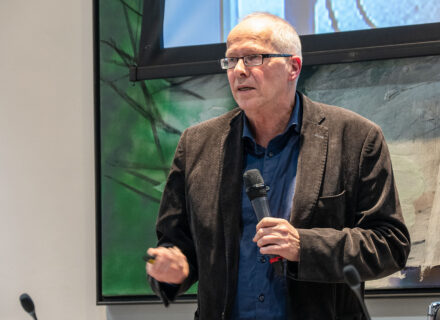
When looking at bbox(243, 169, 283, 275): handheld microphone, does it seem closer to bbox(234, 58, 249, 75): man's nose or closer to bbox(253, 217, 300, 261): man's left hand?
bbox(253, 217, 300, 261): man's left hand

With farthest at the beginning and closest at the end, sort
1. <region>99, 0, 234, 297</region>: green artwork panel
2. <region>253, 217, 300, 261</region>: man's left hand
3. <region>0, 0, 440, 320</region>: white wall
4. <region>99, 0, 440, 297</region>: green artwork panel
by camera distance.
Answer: <region>0, 0, 440, 320</region>: white wall
<region>99, 0, 234, 297</region>: green artwork panel
<region>99, 0, 440, 297</region>: green artwork panel
<region>253, 217, 300, 261</region>: man's left hand

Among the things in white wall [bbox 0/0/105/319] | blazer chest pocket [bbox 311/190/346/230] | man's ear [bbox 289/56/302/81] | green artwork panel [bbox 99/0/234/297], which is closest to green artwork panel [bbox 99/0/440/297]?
green artwork panel [bbox 99/0/234/297]

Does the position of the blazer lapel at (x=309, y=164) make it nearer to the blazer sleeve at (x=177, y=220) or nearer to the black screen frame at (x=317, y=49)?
the blazer sleeve at (x=177, y=220)

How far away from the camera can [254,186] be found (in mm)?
1423

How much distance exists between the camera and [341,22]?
242cm

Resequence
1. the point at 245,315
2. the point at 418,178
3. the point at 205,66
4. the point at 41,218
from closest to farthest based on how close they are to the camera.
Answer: the point at 245,315 < the point at 418,178 < the point at 205,66 < the point at 41,218

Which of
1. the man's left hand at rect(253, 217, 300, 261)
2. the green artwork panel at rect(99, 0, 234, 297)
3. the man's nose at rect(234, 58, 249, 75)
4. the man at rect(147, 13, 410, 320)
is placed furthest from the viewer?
the green artwork panel at rect(99, 0, 234, 297)

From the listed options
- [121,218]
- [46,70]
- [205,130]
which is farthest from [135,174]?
[205,130]

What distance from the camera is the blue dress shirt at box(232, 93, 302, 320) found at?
59.5 inches

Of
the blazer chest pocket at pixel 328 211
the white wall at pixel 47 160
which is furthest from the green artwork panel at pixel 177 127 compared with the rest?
the blazer chest pocket at pixel 328 211

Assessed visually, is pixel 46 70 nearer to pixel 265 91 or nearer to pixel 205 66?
pixel 205 66

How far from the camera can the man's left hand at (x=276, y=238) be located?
4.44ft

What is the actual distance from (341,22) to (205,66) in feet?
2.00

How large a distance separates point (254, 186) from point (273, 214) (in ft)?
0.56
